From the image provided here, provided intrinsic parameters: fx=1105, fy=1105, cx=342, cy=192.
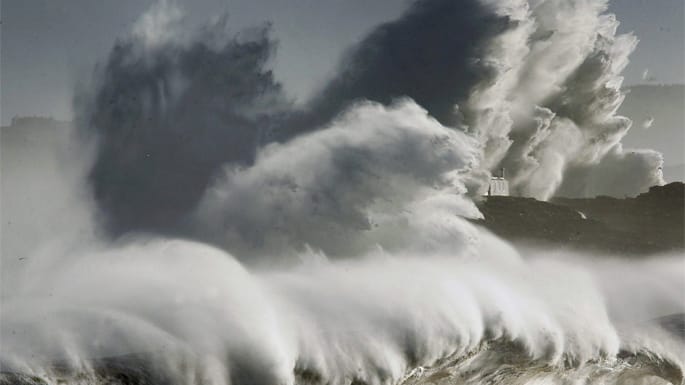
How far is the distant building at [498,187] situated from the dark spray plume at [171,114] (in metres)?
10.8

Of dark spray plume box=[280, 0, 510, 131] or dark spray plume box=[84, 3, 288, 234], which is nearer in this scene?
dark spray plume box=[84, 3, 288, 234]

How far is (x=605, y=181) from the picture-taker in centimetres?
3619

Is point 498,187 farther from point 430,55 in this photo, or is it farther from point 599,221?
point 430,55

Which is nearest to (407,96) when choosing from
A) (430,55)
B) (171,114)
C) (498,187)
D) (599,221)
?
(430,55)

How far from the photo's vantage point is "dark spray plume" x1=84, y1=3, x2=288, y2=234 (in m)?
16.7

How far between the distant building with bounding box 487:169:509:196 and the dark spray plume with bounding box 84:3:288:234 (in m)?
10.8

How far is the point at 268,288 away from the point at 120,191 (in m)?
3.37

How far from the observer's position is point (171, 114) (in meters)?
17.4

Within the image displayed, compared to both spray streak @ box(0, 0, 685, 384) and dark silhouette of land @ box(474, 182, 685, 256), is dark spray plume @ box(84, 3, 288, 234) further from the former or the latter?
dark silhouette of land @ box(474, 182, 685, 256)

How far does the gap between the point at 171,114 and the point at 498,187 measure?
1301 cm

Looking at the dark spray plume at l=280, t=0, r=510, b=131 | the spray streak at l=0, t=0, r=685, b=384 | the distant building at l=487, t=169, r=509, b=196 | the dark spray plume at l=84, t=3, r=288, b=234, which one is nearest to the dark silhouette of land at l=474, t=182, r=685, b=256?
the distant building at l=487, t=169, r=509, b=196

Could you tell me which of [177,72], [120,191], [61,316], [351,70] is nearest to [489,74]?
[351,70]

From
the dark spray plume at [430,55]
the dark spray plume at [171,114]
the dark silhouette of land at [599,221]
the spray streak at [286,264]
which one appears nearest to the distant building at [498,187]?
the dark silhouette of land at [599,221]

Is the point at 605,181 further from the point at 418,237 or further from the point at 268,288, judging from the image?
the point at 268,288
